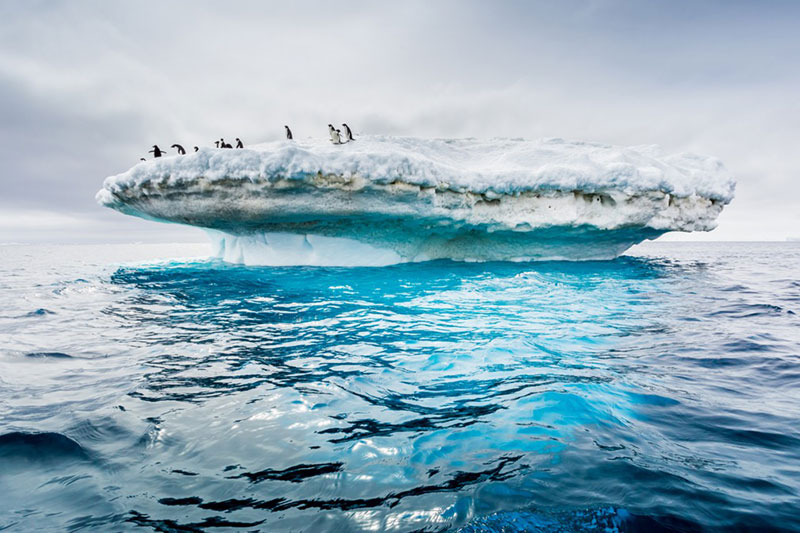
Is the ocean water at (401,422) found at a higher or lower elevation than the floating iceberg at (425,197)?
lower

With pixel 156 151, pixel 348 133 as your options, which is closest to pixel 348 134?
pixel 348 133

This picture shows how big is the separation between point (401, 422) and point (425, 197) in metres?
7.80

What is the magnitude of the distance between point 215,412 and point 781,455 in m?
3.33

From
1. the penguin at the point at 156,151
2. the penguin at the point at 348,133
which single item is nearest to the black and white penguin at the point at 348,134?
the penguin at the point at 348,133

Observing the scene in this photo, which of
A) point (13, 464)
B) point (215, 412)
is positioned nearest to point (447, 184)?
point (215, 412)

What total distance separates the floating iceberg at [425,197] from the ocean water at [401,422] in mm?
4780

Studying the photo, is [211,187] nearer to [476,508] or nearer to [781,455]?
[476,508]

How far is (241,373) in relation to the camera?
3.10 meters

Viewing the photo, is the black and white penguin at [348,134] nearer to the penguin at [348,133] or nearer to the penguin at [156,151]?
the penguin at [348,133]

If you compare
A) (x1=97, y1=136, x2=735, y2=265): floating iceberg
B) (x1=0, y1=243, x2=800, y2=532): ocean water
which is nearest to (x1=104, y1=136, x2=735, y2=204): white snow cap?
(x1=97, y1=136, x2=735, y2=265): floating iceberg

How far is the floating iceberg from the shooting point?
8.88 meters

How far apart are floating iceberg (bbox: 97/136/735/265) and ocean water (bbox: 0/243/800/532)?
15.7 ft

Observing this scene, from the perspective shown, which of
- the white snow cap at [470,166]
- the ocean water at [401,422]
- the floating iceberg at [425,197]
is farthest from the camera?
the floating iceberg at [425,197]

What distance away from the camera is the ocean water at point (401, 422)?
1.54m
